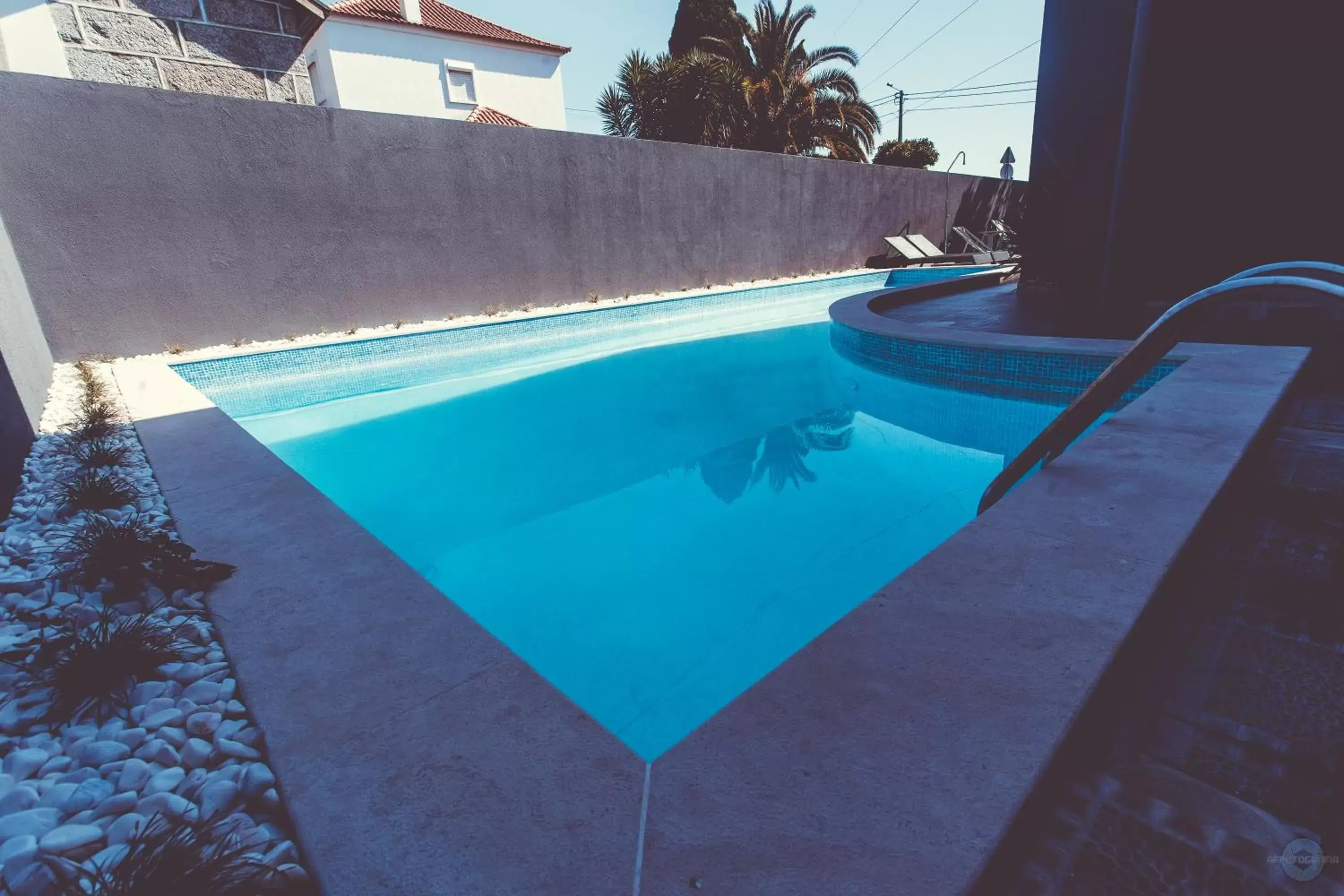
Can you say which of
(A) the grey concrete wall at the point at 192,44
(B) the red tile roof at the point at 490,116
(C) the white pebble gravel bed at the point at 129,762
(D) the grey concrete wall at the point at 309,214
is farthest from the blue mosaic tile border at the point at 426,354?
(B) the red tile roof at the point at 490,116

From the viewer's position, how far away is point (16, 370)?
353 cm

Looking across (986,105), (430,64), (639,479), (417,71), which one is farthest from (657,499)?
(986,105)

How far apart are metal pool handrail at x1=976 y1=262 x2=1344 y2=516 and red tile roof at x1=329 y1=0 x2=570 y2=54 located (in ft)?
78.1

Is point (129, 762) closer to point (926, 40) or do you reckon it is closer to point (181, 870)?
point (181, 870)

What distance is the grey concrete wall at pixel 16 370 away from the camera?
294 cm

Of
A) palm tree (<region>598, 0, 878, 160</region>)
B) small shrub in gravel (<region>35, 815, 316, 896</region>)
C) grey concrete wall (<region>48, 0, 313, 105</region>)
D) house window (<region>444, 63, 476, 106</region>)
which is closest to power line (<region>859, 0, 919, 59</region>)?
palm tree (<region>598, 0, 878, 160</region>)

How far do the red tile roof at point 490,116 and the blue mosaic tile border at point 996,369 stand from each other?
1814 centimetres

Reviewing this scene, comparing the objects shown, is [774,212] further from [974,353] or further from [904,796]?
[904,796]

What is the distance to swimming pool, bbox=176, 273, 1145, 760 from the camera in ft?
9.37

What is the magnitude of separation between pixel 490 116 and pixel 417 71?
2754mm

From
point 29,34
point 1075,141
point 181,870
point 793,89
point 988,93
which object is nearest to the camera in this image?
point 181,870

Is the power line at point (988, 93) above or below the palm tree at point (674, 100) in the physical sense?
above

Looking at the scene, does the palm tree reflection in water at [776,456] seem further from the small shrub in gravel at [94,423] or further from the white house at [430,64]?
the white house at [430,64]

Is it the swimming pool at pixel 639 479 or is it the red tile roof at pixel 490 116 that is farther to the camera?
the red tile roof at pixel 490 116
